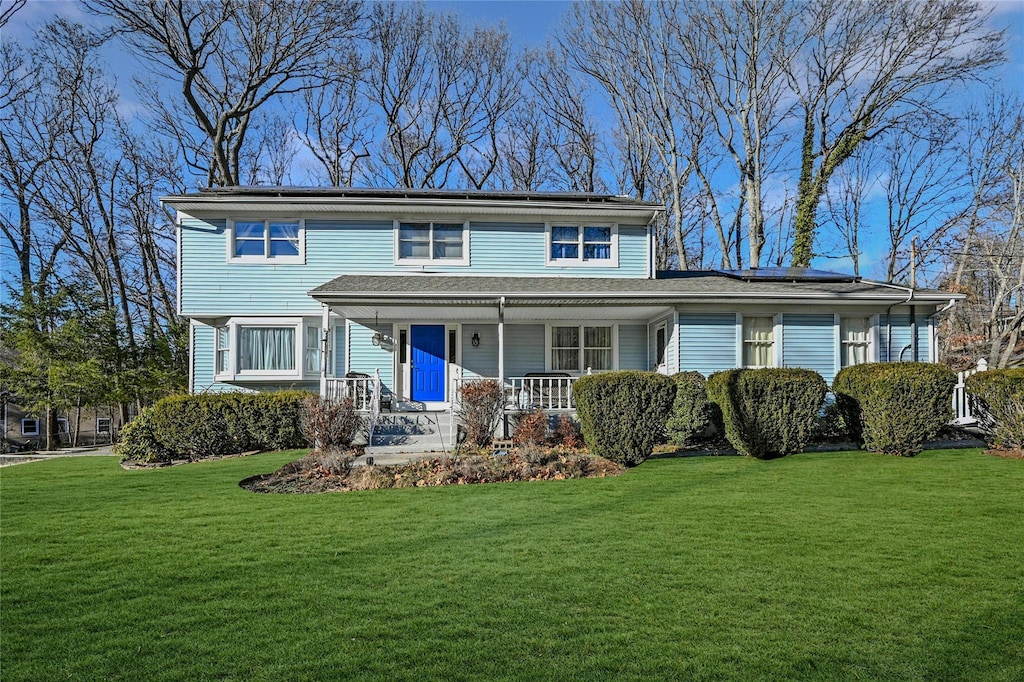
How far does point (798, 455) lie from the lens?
404 inches

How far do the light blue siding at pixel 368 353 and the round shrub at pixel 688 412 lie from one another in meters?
7.42

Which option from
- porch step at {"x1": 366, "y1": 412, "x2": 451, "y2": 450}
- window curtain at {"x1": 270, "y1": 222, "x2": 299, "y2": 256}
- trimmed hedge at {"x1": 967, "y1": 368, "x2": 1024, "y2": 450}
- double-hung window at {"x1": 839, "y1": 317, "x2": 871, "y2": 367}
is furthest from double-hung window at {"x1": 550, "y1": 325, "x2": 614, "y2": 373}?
trimmed hedge at {"x1": 967, "y1": 368, "x2": 1024, "y2": 450}

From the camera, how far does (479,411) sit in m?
11.5

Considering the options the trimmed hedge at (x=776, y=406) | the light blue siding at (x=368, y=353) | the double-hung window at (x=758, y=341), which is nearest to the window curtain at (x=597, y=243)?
Answer: the double-hung window at (x=758, y=341)

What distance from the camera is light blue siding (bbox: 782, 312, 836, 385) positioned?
13758 mm

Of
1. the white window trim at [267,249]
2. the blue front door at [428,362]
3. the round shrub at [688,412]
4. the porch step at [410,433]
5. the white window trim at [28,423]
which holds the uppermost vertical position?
the white window trim at [267,249]

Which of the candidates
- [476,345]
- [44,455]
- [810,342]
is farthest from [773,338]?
[44,455]

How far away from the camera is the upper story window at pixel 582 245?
15742 millimetres

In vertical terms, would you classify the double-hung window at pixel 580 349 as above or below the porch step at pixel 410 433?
above

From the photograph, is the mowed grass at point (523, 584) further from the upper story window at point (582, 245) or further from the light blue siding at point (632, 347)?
the upper story window at point (582, 245)

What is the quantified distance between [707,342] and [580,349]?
3.32 meters

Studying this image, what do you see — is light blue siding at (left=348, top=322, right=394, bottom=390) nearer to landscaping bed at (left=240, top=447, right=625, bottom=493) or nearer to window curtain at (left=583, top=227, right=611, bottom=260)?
landscaping bed at (left=240, top=447, right=625, bottom=493)

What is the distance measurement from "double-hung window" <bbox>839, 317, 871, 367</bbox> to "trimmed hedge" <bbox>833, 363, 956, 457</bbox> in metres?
3.89

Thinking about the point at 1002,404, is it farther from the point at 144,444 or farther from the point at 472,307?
the point at 144,444
